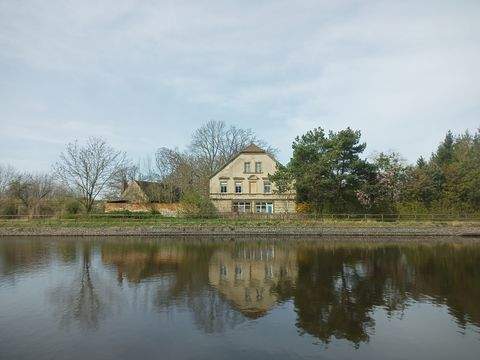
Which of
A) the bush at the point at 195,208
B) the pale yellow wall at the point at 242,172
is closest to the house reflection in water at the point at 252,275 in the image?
the bush at the point at 195,208

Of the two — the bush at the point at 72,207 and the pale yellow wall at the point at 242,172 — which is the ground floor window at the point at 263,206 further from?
the bush at the point at 72,207

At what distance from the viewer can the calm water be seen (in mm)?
10320

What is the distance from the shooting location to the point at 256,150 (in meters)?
51.0

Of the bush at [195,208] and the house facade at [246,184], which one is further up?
the house facade at [246,184]

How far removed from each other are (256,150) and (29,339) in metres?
41.7

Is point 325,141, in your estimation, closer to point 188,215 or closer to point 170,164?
point 188,215

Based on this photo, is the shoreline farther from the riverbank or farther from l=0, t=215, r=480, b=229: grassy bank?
l=0, t=215, r=480, b=229: grassy bank

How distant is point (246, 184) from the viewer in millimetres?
51000

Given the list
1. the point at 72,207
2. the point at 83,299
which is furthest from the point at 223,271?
the point at 72,207

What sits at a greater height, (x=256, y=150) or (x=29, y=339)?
(x=256, y=150)

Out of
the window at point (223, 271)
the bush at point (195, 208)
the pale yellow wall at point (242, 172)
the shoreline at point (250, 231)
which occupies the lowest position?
the window at point (223, 271)

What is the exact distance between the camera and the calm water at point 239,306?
10.3 m

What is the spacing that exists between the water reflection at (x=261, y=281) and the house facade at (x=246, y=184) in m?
20.0

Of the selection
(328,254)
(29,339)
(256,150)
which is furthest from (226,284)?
(256,150)
